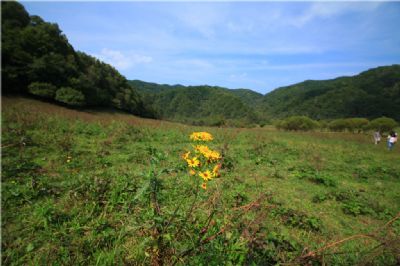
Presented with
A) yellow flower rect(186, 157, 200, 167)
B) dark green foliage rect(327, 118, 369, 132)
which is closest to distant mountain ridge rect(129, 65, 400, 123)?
dark green foliage rect(327, 118, 369, 132)

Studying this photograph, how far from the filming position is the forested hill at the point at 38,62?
779 inches

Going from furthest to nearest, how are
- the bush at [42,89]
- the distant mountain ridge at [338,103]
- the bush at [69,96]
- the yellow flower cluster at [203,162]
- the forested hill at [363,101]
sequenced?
1. the distant mountain ridge at [338,103]
2. the forested hill at [363,101]
3. the bush at [69,96]
4. the bush at [42,89]
5. the yellow flower cluster at [203,162]

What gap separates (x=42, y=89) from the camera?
20484mm

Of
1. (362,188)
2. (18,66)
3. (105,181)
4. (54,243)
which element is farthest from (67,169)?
(18,66)

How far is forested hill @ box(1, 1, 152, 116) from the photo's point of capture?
1980 centimetres

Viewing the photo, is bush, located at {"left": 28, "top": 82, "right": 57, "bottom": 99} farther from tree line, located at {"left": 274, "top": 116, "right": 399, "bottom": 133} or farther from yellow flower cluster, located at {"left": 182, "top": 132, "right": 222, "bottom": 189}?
tree line, located at {"left": 274, "top": 116, "right": 399, "bottom": 133}

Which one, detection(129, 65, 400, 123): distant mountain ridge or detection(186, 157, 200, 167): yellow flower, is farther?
detection(129, 65, 400, 123): distant mountain ridge

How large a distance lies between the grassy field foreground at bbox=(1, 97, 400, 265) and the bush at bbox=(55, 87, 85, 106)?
51.7 feet

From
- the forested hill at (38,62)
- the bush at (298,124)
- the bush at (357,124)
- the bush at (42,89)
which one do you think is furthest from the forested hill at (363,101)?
the bush at (42,89)

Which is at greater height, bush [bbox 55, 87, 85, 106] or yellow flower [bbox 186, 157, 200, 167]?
bush [bbox 55, 87, 85, 106]

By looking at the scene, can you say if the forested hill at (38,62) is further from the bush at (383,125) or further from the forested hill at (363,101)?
the forested hill at (363,101)

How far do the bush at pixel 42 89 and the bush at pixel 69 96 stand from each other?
1.84ft

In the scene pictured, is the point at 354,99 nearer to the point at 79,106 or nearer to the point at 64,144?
the point at 79,106

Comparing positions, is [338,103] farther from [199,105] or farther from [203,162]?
[203,162]
